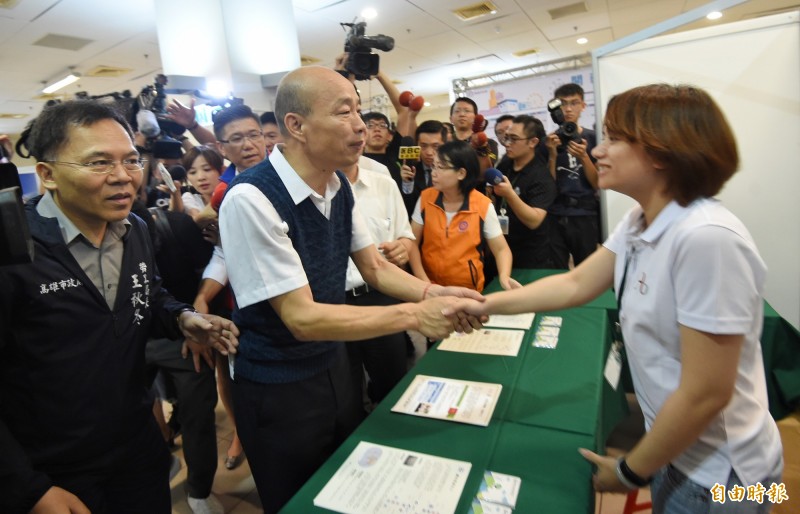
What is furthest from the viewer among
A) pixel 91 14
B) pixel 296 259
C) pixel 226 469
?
pixel 91 14

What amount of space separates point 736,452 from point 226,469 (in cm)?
252

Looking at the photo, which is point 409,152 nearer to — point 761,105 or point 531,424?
point 531,424

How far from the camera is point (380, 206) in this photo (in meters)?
2.37

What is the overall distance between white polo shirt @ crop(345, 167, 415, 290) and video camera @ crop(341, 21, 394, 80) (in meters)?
0.58

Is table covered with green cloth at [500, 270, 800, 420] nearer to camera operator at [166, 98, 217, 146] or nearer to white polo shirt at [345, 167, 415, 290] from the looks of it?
white polo shirt at [345, 167, 415, 290]

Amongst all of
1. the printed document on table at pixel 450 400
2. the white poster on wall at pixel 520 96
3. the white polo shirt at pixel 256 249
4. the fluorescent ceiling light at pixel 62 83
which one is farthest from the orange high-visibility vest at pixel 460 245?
the fluorescent ceiling light at pixel 62 83

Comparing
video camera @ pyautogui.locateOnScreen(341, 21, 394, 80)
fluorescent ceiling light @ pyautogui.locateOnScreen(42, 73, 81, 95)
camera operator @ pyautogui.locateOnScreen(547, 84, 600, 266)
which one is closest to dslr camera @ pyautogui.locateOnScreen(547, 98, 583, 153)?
camera operator @ pyautogui.locateOnScreen(547, 84, 600, 266)

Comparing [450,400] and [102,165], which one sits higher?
[102,165]

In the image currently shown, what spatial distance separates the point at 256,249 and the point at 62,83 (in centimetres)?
965

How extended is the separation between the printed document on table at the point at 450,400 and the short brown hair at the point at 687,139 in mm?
827

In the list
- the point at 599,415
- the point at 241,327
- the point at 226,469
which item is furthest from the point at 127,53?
the point at 599,415

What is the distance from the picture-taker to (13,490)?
3.12 ft

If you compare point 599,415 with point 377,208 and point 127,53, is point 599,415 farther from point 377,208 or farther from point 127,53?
point 127,53

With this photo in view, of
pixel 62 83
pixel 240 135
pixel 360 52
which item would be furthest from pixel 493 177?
pixel 62 83
